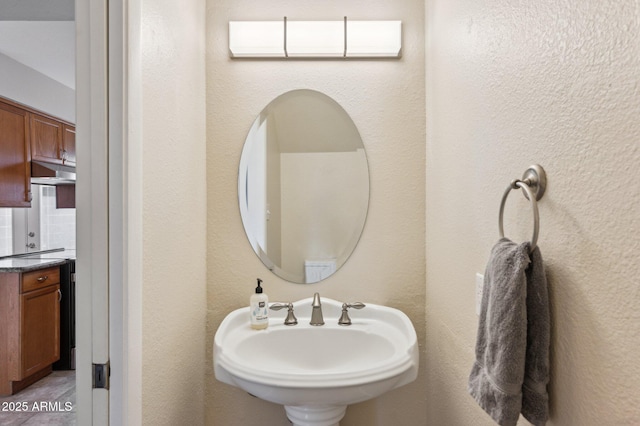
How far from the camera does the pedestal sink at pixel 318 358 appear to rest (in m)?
1.03

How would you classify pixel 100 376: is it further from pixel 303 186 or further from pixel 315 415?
pixel 303 186

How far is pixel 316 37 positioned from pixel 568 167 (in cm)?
115

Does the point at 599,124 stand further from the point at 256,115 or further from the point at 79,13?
the point at 256,115

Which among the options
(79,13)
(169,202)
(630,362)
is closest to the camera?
(630,362)

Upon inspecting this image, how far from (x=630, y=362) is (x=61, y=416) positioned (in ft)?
4.09

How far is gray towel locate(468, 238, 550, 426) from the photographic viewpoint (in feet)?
2.08

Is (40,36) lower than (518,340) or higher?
higher

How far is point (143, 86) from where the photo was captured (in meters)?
0.97

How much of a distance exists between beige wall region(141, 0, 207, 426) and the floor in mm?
196

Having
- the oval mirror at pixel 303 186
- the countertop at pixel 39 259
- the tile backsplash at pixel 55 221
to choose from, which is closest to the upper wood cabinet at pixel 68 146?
the tile backsplash at pixel 55 221

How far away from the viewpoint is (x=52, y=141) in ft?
3.13

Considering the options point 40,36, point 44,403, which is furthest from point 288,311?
point 40,36

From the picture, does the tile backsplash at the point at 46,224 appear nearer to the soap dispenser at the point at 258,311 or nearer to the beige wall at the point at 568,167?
the soap dispenser at the point at 258,311

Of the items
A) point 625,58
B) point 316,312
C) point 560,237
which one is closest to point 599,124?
point 625,58
